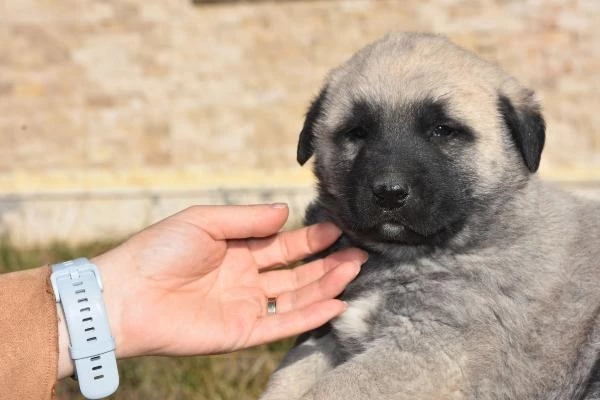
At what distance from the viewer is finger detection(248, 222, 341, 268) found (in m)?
3.77

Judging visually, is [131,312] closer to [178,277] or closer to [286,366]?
[178,277]

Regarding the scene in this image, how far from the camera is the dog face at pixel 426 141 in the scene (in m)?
3.35

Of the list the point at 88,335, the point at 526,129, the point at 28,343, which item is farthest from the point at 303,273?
the point at 28,343

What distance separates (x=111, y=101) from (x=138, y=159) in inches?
27.8

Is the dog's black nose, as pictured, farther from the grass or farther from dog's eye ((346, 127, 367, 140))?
the grass

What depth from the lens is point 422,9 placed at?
8766 millimetres

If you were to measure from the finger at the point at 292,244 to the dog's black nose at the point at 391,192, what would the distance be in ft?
1.63

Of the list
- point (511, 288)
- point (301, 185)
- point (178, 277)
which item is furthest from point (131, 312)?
point (301, 185)

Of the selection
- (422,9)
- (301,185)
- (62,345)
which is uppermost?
(422,9)

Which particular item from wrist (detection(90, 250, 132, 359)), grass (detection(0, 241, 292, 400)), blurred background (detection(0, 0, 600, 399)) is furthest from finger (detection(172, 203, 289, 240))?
blurred background (detection(0, 0, 600, 399))

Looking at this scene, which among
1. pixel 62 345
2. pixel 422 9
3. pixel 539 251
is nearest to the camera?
pixel 62 345

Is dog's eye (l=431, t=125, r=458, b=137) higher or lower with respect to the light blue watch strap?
higher

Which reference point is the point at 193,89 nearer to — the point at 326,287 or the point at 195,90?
the point at 195,90

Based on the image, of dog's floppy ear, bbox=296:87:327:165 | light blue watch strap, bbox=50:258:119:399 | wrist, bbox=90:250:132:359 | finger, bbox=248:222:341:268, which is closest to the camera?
light blue watch strap, bbox=50:258:119:399
